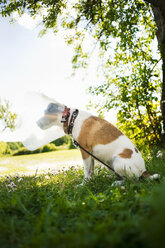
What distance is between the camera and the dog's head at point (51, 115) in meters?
3.49

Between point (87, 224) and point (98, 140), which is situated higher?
point (98, 140)

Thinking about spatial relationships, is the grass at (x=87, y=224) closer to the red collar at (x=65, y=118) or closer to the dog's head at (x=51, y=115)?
the red collar at (x=65, y=118)

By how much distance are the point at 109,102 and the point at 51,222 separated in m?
4.62

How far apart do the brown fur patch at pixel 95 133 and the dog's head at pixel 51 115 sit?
54 centimetres

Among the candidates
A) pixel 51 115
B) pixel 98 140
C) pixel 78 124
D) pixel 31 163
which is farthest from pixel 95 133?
pixel 31 163

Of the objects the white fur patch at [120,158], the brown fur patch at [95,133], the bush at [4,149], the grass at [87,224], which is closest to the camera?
the grass at [87,224]

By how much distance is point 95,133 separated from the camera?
320 cm

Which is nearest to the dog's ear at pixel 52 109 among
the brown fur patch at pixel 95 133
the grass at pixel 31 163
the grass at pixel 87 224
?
the brown fur patch at pixel 95 133

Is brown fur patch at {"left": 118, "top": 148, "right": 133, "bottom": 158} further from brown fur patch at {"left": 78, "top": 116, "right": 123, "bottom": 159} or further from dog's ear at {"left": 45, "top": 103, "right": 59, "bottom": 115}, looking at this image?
dog's ear at {"left": 45, "top": 103, "right": 59, "bottom": 115}

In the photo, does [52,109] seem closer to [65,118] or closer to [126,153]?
[65,118]

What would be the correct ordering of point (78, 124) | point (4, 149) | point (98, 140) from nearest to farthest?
point (98, 140), point (78, 124), point (4, 149)

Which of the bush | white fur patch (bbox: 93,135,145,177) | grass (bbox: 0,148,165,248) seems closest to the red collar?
white fur patch (bbox: 93,135,145,177)

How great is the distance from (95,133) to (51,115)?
0.87 m

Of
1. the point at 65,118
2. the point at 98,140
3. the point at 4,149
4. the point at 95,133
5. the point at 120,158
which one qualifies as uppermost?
the point at 65,118
